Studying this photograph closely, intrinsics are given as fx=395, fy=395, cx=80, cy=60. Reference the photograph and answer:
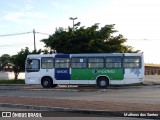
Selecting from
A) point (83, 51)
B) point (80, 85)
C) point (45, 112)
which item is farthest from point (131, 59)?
point (45, 112)

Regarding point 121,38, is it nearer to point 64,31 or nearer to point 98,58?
point 64,31

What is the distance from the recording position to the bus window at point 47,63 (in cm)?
3394

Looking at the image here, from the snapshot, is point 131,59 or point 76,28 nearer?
point 131,59

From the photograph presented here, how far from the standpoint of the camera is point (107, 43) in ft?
143

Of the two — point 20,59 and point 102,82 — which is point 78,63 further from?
point 20,59

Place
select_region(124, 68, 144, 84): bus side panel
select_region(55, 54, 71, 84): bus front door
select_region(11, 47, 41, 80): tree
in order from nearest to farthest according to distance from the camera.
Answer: select_region(124, 68, 144, 84): bus side panel < select_region(55, 54, 71, 84): bus front door < select_region(11, 47, 41, 80): tree

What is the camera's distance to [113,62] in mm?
32688

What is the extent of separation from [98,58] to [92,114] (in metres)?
19.3

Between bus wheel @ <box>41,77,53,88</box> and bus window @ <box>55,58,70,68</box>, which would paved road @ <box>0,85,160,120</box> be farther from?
bus wheel @ <box>41,77,53,88</box>

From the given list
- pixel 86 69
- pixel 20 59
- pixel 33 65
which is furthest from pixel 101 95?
pixel 20 59

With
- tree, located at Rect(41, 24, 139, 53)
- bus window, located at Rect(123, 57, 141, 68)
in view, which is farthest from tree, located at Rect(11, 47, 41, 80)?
bus window, located at Rect(123, 57, 141, 68)

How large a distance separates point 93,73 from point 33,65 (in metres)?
5.41

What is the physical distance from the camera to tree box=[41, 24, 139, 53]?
41.9m

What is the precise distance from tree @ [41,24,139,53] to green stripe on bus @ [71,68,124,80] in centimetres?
853
